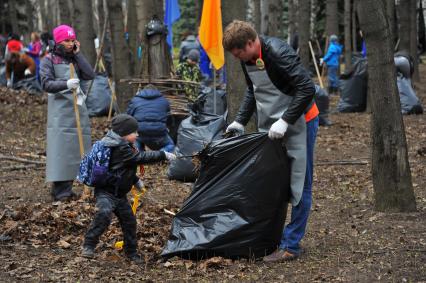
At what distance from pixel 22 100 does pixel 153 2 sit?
23.5ft

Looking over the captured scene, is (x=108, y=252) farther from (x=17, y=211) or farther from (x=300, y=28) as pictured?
(x=300, y=28)

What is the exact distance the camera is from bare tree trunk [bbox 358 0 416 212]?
6.61 m

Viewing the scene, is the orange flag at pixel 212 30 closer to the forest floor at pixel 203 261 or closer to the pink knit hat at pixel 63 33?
the forest floor at pixel 203 261

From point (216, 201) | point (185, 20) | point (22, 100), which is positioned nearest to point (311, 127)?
point (216, 201)

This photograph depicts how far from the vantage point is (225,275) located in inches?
212

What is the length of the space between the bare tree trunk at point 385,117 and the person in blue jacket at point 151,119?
4034 mm

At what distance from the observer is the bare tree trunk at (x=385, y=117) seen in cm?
661

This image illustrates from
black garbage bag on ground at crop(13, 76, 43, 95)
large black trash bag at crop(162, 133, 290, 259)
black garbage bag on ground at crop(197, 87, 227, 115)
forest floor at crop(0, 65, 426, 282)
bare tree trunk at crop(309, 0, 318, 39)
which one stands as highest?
bare tree trunk at crop(309, 0, 318, 39)

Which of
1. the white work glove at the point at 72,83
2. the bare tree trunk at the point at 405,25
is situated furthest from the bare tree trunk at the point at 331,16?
the white work glove at the point at 72,83

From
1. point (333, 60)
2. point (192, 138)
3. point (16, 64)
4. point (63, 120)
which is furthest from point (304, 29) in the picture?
point (63, 120)

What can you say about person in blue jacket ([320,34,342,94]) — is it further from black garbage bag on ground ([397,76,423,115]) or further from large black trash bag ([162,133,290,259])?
large black trash bag ([162,133,290,259])

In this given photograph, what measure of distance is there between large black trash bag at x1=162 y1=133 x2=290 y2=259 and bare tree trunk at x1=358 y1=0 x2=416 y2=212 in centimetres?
147

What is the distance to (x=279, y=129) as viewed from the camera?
5.32 m

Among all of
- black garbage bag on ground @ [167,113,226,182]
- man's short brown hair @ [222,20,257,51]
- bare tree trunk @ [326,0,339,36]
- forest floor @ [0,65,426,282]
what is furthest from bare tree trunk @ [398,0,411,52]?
man's short brown hair @ [222,20,257,51]
